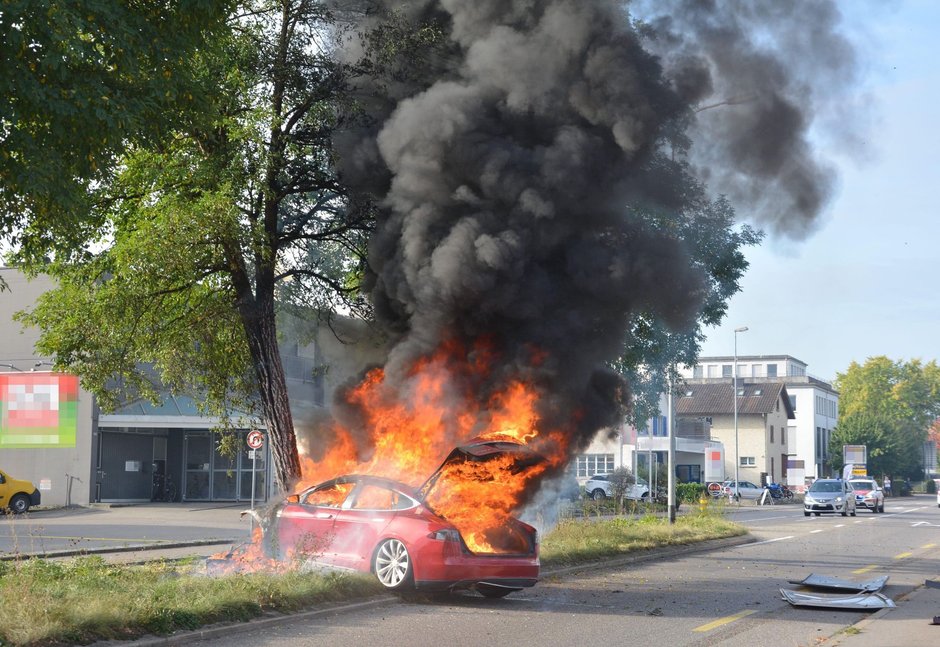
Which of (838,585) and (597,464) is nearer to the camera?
(838,585)

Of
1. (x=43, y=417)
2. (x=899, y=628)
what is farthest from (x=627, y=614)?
(x=43, y=417)

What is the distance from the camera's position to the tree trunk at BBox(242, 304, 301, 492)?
15.3 meters

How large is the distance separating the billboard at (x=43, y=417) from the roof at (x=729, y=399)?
53.1 metres

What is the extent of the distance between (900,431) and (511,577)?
85909 millimetres

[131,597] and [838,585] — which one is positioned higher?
[131,597]

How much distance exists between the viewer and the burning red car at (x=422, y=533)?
37.5ft

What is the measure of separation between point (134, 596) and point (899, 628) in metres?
7.86

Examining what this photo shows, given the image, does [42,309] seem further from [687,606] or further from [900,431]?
[900,431]

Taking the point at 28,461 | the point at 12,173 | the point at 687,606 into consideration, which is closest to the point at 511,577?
the point at 687,606

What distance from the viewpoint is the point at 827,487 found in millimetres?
43250

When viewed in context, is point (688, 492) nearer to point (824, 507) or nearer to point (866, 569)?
point (824, 507)

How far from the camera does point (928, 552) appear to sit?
22.5 metres

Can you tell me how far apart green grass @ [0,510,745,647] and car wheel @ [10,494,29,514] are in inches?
881

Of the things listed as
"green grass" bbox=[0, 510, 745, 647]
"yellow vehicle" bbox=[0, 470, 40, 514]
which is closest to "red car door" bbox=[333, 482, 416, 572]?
"green grass" bbox=[0, 510, 745, 647]
